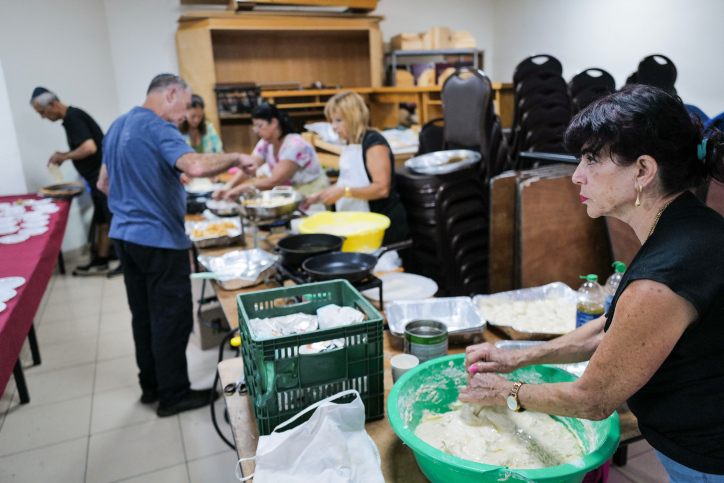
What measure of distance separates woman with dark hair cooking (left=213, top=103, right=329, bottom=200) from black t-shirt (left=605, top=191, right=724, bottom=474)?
2.78 m

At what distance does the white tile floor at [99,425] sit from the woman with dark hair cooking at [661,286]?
1.98 meters

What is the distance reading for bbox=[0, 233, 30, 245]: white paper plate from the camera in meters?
3.11

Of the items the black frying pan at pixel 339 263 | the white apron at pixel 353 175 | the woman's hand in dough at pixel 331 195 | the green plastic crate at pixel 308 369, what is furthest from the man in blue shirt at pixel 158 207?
the green plastic crate at pixel 308 369

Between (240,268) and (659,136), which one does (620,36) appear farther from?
(659,136)

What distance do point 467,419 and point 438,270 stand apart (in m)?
1.92

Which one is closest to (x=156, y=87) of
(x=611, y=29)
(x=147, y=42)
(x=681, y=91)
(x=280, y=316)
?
(x=280, y=316)

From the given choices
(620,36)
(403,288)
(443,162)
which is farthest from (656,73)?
(403,288)

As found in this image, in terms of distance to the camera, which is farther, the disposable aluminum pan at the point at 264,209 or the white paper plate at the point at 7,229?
the white paper plate at the point at 7,229

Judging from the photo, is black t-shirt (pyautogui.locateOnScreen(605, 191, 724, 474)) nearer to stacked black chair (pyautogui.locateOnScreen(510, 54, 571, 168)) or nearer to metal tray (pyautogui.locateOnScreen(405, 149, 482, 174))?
metal tray (pyautogui.locateOnScreen(405, 149, 482, 174))

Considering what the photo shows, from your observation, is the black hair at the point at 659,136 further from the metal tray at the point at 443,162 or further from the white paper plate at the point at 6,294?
the white paper plate at the point at 6,294

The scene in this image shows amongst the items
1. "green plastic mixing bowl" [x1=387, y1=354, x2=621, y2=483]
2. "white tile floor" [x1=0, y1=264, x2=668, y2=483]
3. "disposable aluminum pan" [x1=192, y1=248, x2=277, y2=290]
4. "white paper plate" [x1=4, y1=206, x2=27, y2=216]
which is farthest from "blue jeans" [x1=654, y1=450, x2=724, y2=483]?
"white paper plate" [x1=4, y1=206, x2=27, y2=216]

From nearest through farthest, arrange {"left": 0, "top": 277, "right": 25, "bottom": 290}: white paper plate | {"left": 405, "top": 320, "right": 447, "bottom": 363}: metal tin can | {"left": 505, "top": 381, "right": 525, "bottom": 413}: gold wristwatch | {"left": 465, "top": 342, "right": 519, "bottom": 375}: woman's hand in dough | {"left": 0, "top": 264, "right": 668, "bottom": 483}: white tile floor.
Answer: {"left": 505, "top": 381, "right": 525, "bottom": 413}: gold wristwatch
{"left": 465, "top": 342, "right": 519, "bottom": 375}: woman's hand in dough
{"left": 405, "top": 320, "right": 447, "bottom": 363}: metal tin can
{"left": 0, "top": 277, "right": 25, "bottom": 290}: white paper plate
{"left": 0, "top": 264, "right": 668, "bottom": 483}: white tile floor

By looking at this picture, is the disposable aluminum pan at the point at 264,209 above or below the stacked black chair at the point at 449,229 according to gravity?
above

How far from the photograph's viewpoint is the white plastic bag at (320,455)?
1.01 metres
